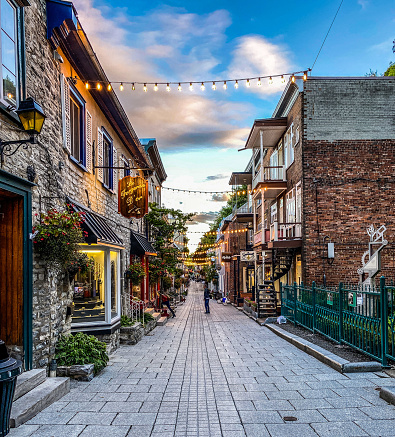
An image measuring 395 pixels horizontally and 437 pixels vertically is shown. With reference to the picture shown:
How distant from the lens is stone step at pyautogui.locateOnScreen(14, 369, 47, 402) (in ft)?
19.2

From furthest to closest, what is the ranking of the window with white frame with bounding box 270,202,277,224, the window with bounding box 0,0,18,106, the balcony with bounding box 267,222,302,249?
the window with white frame with bounding box 270,202,277,224, the balcony with bounding box 267,222,302,249, the window with bounding box 0,0,18,106

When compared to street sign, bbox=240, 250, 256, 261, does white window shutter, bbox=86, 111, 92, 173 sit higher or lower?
higher

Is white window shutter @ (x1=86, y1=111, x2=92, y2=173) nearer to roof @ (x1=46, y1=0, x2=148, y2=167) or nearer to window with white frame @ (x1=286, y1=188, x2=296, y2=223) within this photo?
roof @ (x1=46, y1=0, x2=148, y2=167)

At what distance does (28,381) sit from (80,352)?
1.92 metres

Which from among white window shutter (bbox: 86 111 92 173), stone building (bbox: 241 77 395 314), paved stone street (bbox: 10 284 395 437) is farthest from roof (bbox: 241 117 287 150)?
paved stone street (bbox: 10 284 395 437)

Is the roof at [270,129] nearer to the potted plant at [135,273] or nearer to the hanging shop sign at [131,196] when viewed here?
the hanging shop sign at [131,196]

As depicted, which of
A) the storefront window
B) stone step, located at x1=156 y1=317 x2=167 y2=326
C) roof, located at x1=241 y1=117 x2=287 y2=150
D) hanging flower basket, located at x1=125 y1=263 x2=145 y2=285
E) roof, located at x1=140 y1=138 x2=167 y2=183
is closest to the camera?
the storefront window

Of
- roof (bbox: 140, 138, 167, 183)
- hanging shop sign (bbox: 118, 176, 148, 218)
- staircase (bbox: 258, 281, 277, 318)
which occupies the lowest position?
staircase (bbox: 258, 281, 277, 318)

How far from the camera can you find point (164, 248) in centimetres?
2470

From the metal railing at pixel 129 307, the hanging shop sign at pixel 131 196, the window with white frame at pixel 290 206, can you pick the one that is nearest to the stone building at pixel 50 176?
the hanging shop sign at pixel 131 196

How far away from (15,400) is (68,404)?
2.77ft

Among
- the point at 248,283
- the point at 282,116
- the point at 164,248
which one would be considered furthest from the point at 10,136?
the point at 248,283

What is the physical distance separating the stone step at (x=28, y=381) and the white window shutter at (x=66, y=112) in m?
4.56

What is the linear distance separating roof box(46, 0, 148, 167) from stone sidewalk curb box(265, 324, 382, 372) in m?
8.19
